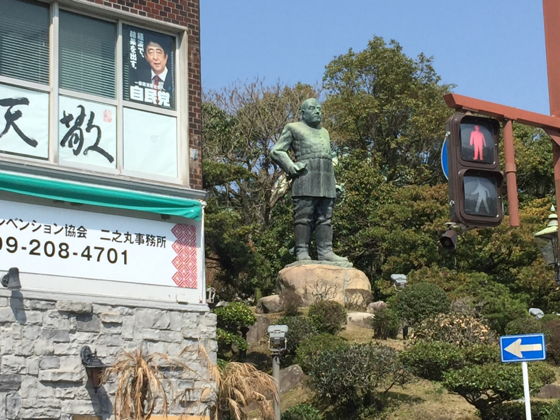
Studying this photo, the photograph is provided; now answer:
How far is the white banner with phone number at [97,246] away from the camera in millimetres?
10523

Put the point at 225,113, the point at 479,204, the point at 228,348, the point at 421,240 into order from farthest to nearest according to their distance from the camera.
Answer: the point at 225,113 < the point at 421,240 < the point at 228,348 < the point at 479,204

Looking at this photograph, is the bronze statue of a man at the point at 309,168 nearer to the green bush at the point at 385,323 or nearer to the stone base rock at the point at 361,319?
the stone base rock at the point at 361,319

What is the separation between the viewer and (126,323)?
11.1 metres

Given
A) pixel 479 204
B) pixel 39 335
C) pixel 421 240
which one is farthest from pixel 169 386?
pixel 421 240

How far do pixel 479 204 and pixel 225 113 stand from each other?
31017 millimetres

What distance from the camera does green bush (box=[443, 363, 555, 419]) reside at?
15.3 meters

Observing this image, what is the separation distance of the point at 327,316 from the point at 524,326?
3956mm

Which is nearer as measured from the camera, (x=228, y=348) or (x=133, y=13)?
(x=133, y=13)

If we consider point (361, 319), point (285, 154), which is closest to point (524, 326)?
point (361, 319)

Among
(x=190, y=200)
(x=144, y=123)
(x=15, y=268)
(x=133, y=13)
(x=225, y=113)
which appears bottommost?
(x=15, y=268)

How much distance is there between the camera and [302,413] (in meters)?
15.7

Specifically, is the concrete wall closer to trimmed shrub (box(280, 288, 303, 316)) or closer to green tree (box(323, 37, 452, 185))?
trimmed shrub (box(280, 288, 303, 316))

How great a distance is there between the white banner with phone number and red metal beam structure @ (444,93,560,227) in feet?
16.7

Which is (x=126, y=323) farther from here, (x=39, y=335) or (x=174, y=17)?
(x=174, y=17)
